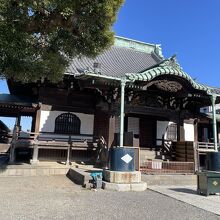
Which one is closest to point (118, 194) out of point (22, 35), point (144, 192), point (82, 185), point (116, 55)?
point (144, 192)

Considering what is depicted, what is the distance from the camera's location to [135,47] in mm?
23844

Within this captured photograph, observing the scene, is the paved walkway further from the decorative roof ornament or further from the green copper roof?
the decorative roof ornament

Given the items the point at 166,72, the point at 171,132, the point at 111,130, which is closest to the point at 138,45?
the point at 171,132

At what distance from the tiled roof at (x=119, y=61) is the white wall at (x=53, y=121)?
2832mm

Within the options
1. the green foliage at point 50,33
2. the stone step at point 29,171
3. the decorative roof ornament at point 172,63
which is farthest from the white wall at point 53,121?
the green foliage at point 50,33

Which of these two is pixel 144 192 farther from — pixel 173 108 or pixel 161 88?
pixel 173 108

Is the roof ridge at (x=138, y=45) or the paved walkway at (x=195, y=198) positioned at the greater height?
the roof ridge at (x=138, y=45)

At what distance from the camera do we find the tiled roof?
17.3 metres

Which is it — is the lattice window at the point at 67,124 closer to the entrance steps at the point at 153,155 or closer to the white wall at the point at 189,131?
the entrance steps at the point at 153,155

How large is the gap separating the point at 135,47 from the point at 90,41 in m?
16.7

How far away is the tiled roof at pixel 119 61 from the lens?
1731 centimetres

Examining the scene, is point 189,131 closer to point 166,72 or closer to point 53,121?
point 166,72

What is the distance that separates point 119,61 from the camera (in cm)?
2027

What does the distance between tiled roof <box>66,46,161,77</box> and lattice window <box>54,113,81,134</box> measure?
2.90 m
